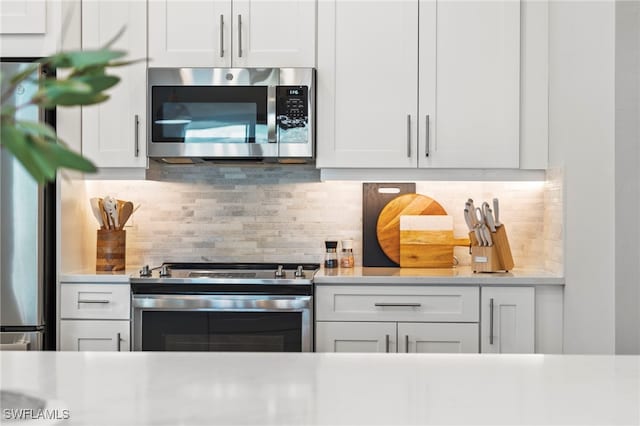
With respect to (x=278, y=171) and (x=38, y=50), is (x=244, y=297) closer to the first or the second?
(x=278, y=171)

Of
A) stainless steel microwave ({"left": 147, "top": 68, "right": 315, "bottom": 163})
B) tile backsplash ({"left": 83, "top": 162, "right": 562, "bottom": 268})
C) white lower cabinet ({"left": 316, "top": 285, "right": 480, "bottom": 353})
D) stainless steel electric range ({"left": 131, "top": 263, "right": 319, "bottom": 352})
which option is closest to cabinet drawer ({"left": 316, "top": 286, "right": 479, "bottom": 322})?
white lower cabinet ({"left": 316, "top": 285, "right": 480, "bottom": 353})

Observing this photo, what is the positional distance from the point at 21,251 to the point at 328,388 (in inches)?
84.6

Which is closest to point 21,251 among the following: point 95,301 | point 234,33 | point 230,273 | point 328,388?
point 95,301

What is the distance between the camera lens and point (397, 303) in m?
2.93

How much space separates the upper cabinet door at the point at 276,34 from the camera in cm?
315

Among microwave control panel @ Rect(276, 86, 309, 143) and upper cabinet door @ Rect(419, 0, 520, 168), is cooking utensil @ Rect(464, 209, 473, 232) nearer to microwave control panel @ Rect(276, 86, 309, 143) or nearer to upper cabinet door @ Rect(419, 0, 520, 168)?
upper cabinet door @ Rect(419, 0, 520, 168)

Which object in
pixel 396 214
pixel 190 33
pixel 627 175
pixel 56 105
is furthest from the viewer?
pixel 396 214

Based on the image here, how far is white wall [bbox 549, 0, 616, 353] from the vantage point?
2434 mm

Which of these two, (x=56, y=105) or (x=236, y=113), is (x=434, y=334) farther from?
(x=56, y=105)

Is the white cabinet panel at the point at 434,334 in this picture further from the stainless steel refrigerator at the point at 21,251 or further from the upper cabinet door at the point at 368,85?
the stainless steel refrigerator at the point at 21,251

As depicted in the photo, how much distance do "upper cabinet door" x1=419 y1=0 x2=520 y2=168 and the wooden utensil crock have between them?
4.73 ft

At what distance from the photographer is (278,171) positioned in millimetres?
3480

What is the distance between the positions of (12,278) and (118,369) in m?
1.83

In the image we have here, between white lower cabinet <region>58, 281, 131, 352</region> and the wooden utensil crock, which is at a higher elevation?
the wooden utensil crock
